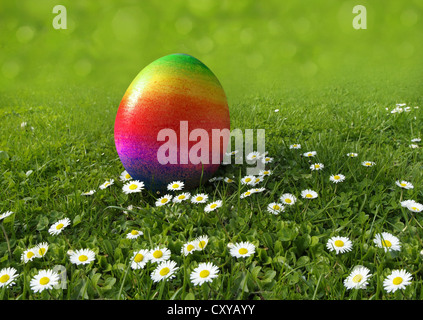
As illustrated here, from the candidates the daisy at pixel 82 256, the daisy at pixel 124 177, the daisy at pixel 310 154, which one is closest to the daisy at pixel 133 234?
the daisy at pixel 82 256

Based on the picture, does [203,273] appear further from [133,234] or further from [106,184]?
[106,184]

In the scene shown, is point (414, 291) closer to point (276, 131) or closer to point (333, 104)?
point (276, 131)

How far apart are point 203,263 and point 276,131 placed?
2.24 m

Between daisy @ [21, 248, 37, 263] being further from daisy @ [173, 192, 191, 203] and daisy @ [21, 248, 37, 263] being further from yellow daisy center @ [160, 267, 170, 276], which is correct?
daisy @ [173, 192, 191, 203]

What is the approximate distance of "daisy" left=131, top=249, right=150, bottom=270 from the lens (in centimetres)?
150

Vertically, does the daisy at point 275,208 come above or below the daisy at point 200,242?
above

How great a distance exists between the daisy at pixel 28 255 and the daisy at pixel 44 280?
0.17 m

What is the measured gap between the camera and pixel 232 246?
62.9 inches

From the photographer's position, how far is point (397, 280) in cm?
129

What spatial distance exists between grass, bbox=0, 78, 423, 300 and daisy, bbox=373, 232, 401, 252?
0.03m

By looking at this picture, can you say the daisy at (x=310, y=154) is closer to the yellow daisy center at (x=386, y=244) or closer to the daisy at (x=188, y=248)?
the yellow daisy center at (x=386, y=244)

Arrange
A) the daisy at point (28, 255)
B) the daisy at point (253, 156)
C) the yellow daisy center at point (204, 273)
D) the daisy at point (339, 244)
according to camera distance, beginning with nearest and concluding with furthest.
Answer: the yellow daisy center at point (204, 273) → the daisy at point (339, 244) → the daisy at point (28, 255) → the daisy at point (253, 156)

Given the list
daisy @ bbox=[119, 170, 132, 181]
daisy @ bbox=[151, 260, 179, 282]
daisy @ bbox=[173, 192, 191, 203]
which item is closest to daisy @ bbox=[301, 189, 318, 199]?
daisy @ bbox=[173, 192, 191, 203]

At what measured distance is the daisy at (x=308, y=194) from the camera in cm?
198
